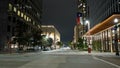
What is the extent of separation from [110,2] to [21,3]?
3774cm

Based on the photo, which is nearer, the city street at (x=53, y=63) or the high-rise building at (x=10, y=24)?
the city street at (x=53, y=63)

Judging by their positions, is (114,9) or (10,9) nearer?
(114,9)

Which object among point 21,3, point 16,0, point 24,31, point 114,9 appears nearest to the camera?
point 114,9

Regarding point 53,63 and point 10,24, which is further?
point 10,24

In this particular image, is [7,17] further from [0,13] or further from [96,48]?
[96,48]

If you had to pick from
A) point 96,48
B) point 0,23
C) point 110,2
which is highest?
point 110,2

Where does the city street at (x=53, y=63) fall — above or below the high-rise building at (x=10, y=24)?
below

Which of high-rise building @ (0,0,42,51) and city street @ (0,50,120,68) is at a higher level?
high-rise building @ (0,0,42,51)

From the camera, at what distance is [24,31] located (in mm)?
89812

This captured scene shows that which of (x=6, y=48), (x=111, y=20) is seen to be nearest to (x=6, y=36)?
(x=6, y=48)

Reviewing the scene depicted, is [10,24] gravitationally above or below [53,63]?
above

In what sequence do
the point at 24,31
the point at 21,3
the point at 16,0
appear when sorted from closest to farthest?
the point at 24,31, the point at 16,0, the point at 21,3

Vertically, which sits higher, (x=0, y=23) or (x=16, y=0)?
(x=16, y=0)

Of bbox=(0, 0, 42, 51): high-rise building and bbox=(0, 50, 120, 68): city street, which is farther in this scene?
bbox=(0, 0, 42, 51): high-rise building
